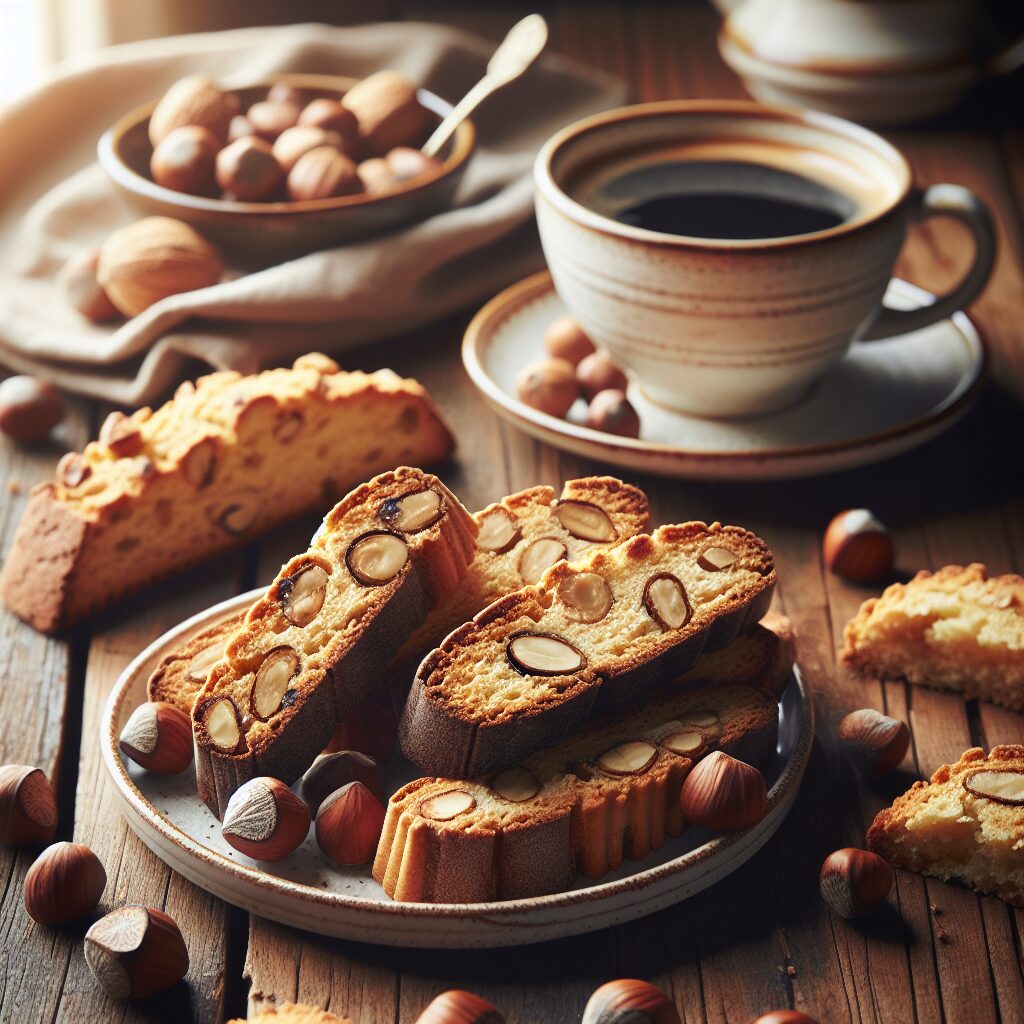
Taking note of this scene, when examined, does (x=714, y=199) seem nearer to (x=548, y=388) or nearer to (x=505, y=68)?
(x=548, y=388)

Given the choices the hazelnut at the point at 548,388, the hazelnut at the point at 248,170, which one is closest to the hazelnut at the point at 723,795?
the hazelnut at the point at 548,388

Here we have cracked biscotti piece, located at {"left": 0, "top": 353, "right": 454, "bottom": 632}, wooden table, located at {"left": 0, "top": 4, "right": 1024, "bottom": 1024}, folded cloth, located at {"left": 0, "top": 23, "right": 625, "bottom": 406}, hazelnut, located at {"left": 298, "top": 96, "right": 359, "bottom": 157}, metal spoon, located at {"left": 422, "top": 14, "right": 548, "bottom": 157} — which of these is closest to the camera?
wooden table, located at {"left": 0, "top": 4, "right": 1024, "bottom": 1024}

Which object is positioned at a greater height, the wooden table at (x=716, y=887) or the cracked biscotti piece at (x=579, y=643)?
the cracked biscotti piece at (x=579, y=643)

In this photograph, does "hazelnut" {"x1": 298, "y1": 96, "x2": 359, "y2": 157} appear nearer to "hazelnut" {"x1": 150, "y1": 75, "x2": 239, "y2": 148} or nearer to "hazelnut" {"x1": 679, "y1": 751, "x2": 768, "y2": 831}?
"hazelnut" {"x1": 150, "y1": 75, "x2": 239, "y2": 148}

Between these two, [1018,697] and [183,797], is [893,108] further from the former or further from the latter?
[183,797]

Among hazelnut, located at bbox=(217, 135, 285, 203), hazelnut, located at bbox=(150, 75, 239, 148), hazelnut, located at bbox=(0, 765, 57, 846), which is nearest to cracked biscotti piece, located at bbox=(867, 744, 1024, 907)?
hazelnut, located at bbox=(0, 765, 57, 846)

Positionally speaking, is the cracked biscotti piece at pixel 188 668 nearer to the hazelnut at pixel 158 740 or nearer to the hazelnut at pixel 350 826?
the hazelnut at pixel 158 740

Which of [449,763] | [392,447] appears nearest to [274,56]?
[392,447]
